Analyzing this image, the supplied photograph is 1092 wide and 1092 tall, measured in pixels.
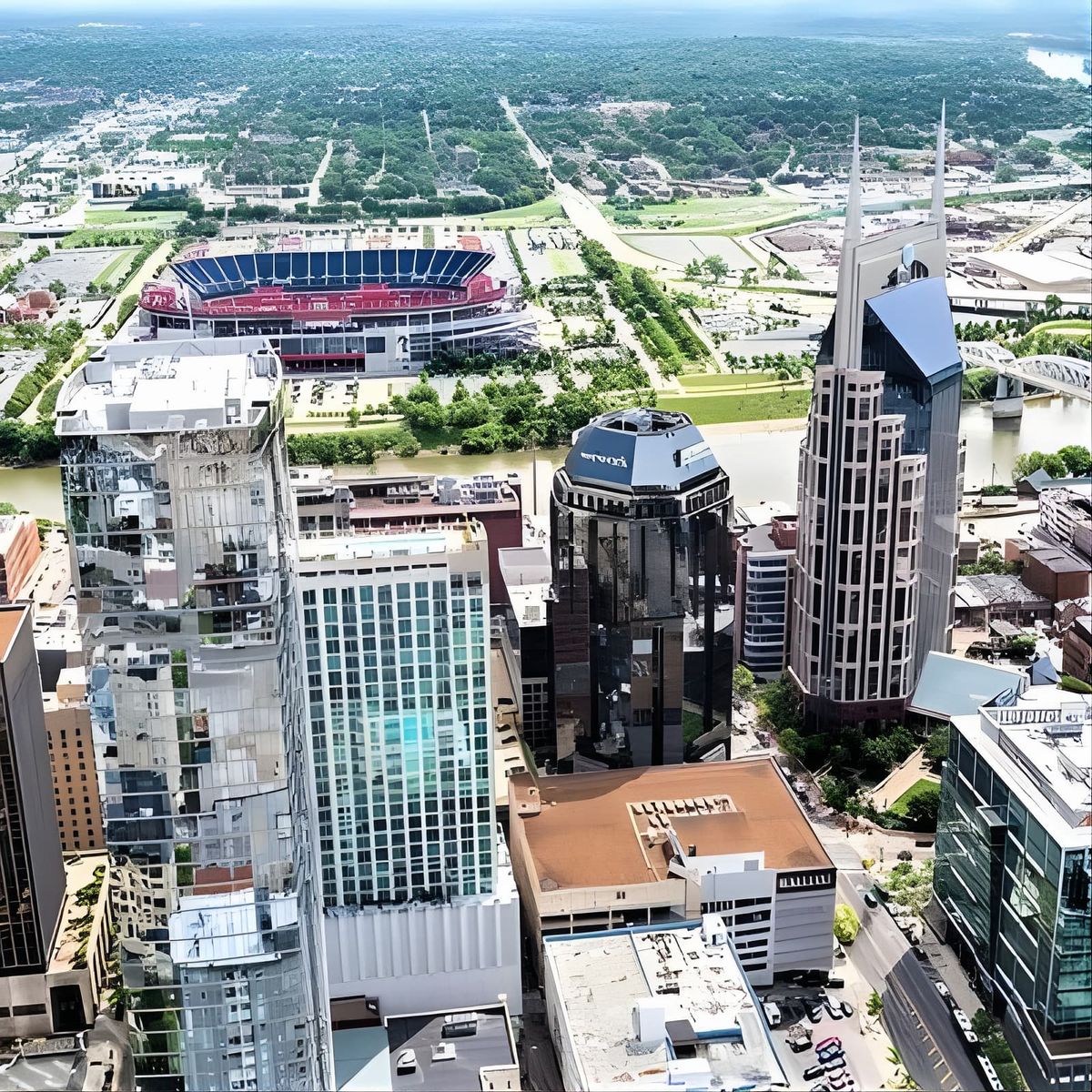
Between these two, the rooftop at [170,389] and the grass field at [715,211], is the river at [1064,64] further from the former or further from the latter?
the rooftop at [170,389]

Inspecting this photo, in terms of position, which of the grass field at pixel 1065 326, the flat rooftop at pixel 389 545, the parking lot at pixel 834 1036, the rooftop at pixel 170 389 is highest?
the rooftop at pixel 170 389

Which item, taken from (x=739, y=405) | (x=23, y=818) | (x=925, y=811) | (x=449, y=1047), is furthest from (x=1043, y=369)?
(x=23, y=818)

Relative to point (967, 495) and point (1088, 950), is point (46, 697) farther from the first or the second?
point (967, 495)

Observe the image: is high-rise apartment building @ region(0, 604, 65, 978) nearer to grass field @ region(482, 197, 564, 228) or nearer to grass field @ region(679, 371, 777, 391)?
grass field @ region(679, 371, 777, 391)

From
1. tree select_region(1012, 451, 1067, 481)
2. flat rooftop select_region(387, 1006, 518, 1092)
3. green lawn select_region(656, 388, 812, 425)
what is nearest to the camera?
flat rooftop select_region(387, 1006, 518, 1092)

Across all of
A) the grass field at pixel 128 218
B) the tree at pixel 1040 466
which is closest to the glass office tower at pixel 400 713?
the tree at pixel 1040 466

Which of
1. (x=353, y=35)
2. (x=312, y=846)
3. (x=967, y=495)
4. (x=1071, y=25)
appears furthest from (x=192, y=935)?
(x=1071, y=25)

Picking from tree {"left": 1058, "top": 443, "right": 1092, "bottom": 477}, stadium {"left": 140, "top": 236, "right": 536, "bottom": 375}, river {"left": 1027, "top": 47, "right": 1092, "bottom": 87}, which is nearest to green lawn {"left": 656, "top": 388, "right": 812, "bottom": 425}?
stadium {"left": 140, "top": 236, "right": 536, "bottom": 375}
